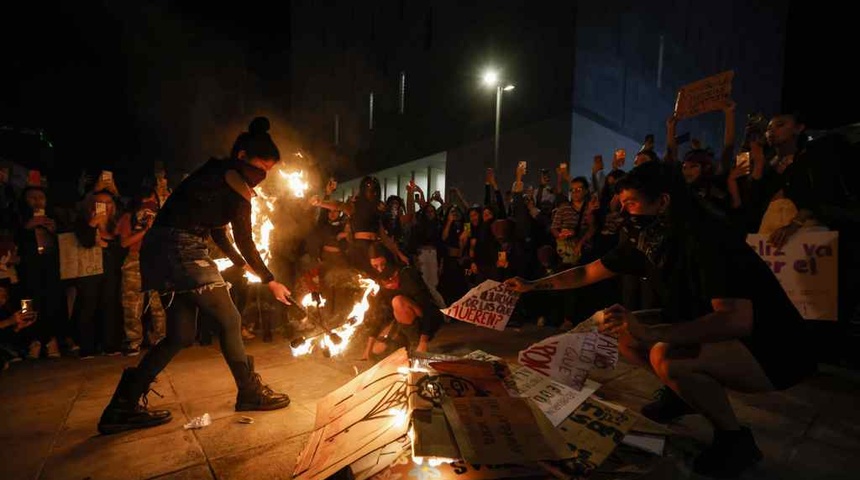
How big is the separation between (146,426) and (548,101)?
16982mm

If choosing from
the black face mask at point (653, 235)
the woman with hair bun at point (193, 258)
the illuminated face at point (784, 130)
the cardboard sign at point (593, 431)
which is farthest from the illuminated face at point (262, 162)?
the illuminated face at point (784, 130)

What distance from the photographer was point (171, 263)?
338cm

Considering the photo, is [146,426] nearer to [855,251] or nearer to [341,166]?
[855,251]

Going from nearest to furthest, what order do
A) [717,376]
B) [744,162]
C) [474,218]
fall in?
1. [717,376]
2. [744,162]
3. [474,218]

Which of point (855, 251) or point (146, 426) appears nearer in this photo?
point (146, 426)

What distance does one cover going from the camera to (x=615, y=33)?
17.5 m

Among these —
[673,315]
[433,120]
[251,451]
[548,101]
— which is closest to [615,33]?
[548,101]

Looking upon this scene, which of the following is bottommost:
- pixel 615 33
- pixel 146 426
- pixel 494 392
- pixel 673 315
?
pixel 146 426

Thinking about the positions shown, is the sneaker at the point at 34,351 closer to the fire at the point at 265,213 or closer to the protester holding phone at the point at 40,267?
the protester holding phone at the point at 40,267

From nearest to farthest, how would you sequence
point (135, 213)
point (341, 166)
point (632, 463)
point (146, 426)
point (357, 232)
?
point (632, 463) < point (146, 426) < point (135, 213) < point (357, 232) < point (341, 166)

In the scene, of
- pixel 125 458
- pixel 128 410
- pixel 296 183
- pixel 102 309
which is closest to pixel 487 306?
pixel 125 458

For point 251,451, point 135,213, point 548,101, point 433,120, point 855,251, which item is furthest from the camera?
point 433,120

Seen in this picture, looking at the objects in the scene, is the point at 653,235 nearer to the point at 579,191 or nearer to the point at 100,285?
the point at 579,191

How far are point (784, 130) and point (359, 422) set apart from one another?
15.9ft
